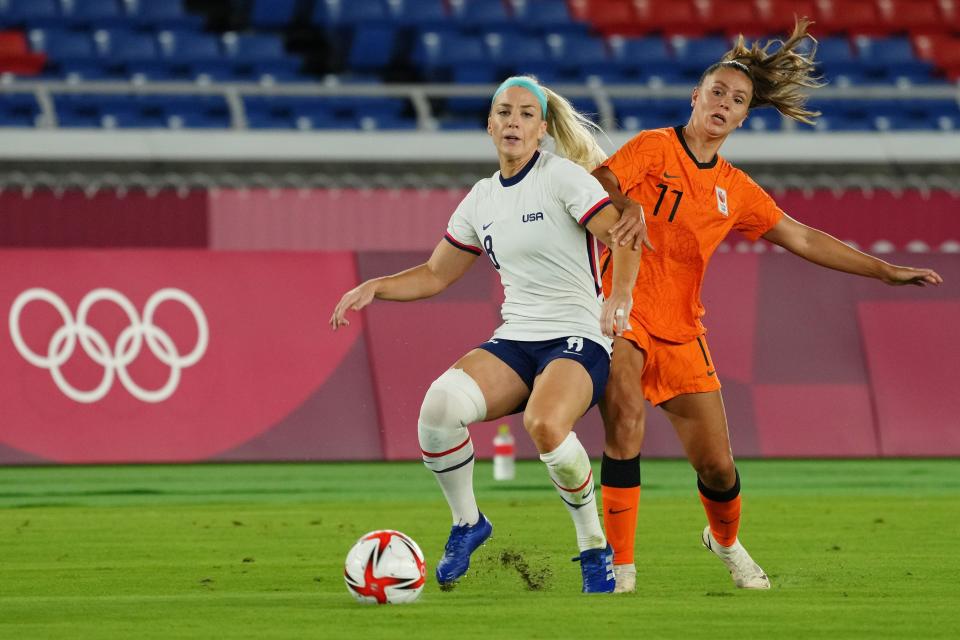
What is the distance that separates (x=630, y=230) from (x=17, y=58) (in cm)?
1660

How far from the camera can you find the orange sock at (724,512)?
8.27 m

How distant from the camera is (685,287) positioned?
820 centimetres

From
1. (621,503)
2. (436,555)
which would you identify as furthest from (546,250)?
(436,555)

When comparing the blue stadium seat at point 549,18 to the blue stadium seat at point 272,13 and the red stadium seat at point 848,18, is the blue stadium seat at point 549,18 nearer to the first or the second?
the blue stadium seat at point 272,13

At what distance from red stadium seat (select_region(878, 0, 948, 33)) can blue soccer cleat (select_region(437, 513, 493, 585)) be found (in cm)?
2179

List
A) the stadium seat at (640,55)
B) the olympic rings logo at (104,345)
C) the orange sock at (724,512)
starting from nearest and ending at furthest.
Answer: the orange sock at (724,512)
the olympic rings logo at (104,345)
the stadium seat at (640,55)

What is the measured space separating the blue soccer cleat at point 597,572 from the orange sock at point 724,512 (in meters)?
0.75

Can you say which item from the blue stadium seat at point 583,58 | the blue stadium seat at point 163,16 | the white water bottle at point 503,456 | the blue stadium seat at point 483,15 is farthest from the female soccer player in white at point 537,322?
the blue stadium seat at point 483,15

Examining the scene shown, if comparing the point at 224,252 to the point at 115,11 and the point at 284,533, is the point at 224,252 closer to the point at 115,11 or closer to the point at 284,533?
the point at 284,533

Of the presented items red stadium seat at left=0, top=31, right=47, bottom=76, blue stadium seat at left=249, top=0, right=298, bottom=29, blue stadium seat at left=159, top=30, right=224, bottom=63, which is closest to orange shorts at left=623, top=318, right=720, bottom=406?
red stadium seat at left=0, top=31, right=47, bottom=76

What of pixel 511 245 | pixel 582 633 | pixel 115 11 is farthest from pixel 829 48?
pixel 582 633

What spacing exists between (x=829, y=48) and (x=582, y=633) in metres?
21.6

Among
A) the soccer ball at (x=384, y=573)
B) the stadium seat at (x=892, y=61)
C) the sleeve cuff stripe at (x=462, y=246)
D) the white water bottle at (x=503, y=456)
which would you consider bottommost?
the white water bottle at (x=503, y=456)

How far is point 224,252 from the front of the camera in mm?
15883
